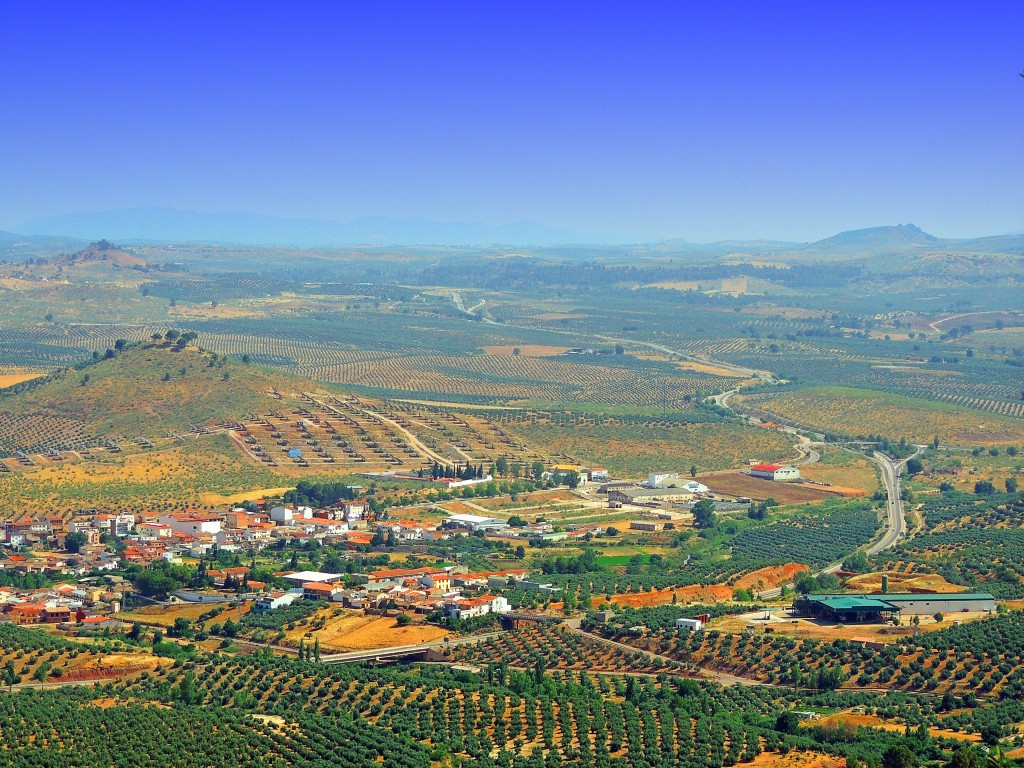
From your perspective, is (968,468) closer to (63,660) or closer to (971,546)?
(971,546)

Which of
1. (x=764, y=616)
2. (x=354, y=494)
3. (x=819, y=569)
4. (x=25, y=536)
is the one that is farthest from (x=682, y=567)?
(x=25, y=536)

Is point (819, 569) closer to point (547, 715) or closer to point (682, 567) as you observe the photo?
point (682, 567)

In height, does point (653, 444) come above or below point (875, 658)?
below

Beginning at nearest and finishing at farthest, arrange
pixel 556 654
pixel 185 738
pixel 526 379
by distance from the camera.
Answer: pixel 185 738 < pixel 556 654 < pixel 526 379

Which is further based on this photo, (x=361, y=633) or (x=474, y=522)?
(x=474, y=522)

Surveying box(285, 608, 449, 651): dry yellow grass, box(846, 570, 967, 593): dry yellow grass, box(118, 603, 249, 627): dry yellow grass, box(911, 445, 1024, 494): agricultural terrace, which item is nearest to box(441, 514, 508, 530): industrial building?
box(846, 570, 967, 593): dry yellow grass

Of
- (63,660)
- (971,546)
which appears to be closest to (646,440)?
(971,546)

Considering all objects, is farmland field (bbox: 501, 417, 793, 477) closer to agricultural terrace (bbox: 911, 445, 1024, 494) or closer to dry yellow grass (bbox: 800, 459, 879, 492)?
dry yellow grass (bbox: 800, 459, 879, 492)
